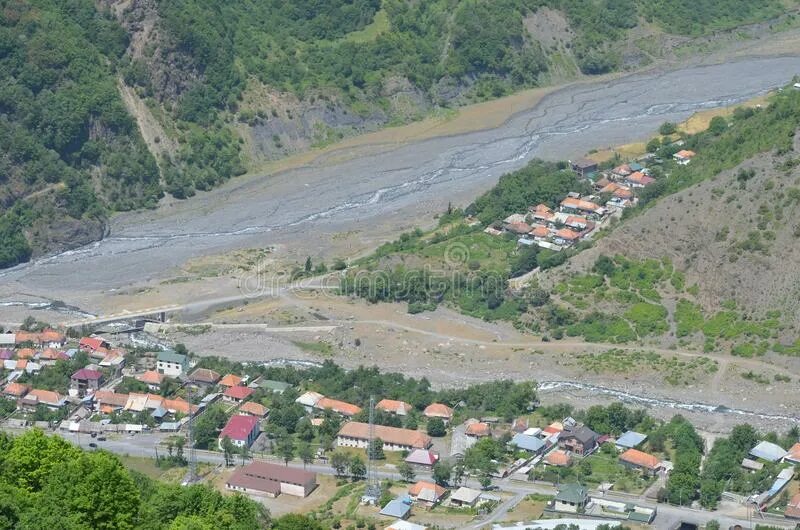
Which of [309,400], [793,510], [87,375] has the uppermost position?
[87,375]

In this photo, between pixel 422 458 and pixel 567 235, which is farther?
pixel 567 235

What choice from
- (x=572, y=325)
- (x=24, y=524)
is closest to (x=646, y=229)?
(x=572, y=325)

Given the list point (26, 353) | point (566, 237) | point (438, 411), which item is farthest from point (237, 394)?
point (566, 237)

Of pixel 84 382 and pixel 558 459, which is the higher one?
pixel 84 382

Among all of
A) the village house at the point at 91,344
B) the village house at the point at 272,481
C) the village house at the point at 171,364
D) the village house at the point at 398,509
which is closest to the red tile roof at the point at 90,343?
the village house at the point at 91,344

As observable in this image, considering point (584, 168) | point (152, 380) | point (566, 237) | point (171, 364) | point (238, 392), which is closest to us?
point (238, 392)

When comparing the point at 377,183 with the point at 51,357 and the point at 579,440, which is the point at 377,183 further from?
the point at 579,440

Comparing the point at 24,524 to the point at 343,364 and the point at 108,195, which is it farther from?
the point at 108,195

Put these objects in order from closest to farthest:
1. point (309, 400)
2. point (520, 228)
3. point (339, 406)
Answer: point (339, 406) < point (309, 400) < point (520, 228)
